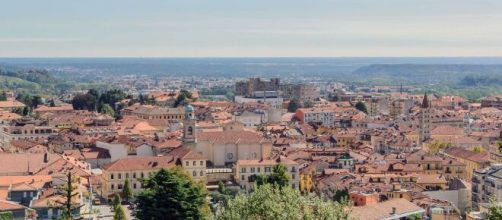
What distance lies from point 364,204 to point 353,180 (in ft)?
25.2

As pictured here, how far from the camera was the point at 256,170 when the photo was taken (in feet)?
157

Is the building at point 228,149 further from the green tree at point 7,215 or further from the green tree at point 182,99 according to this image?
the green tree at point 182,99

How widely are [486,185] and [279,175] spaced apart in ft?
34.2

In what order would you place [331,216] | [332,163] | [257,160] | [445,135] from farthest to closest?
[445,135] → [332,163] → [257,160] → [331,216]

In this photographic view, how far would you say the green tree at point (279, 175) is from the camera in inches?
1677

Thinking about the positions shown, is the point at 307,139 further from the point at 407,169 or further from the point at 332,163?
the point at 407,169

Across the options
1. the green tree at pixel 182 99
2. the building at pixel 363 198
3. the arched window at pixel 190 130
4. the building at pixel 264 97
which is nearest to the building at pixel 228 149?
the arched window at pixel 190 130

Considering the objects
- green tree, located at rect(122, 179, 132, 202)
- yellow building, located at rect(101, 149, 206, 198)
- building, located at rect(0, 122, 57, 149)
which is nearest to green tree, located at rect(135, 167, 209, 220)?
green tree, located at rect(122, 179, 132, 202)

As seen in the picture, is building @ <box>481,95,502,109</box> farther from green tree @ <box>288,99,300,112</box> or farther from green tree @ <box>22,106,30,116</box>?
green tree @ <box>22,106,30,116</box>

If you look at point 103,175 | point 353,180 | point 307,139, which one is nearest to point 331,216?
point 353,180

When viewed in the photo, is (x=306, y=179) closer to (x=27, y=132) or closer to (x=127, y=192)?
(x=127, y=192)

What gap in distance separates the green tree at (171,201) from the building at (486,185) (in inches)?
564

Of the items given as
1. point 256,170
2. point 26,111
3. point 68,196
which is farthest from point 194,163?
point 26,111

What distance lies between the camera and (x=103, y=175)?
46.3 meters
